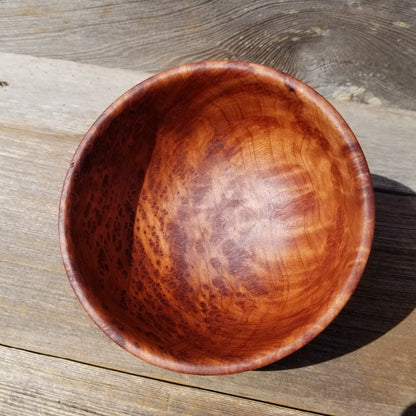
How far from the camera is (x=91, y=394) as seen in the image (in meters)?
0.80

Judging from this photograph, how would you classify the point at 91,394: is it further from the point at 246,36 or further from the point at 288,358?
the point at 246,36

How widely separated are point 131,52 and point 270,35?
268 mm

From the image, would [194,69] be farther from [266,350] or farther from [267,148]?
[266,350]

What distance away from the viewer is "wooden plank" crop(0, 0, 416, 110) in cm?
92

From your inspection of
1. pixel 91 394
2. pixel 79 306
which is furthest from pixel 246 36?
pixel 91 394

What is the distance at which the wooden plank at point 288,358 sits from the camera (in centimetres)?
78

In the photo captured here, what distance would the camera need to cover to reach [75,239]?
2.17 ft

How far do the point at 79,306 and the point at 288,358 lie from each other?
0.36 m

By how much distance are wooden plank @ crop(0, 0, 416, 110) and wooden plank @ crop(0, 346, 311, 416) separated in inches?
22.2

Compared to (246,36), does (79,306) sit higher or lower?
lower

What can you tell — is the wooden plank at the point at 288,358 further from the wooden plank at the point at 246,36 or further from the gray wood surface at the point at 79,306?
the wooden plank at the point at 246,36

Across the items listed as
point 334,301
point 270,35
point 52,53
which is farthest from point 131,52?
point 334,301

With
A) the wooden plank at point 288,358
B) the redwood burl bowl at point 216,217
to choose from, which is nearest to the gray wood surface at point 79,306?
the wooden plank at point 288,358

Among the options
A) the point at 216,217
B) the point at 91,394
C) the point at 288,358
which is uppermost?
the point at 216,217
